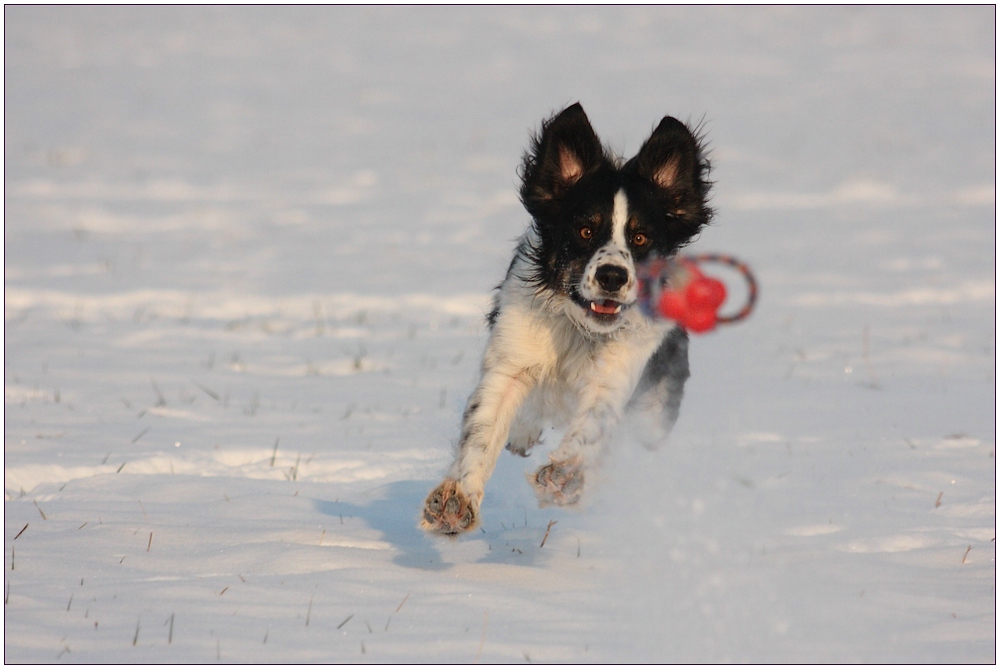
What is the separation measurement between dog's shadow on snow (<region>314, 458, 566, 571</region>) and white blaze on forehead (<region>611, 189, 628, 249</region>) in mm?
1273

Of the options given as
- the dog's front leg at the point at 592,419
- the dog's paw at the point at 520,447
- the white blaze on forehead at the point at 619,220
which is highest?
the white blaze on forehead at the point at 619,220

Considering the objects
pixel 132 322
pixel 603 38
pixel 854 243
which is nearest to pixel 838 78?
pixel 603 38

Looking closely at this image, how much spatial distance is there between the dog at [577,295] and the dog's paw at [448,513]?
8 centimetres

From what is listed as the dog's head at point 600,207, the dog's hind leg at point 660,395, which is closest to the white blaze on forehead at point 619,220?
the dog's head at point 600,207

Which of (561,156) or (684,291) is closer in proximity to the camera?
(684,291)

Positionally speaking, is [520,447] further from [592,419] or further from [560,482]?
[560,482]

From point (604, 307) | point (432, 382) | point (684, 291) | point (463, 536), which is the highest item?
point (684, 291)

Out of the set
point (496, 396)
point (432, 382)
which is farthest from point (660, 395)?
point (432, 382)

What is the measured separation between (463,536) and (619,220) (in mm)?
1417

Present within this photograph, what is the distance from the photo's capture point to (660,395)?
550cm

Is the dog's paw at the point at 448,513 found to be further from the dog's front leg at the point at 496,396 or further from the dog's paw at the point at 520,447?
the dog's paw at the point at 520,447

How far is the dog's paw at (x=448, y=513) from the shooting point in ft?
13.5

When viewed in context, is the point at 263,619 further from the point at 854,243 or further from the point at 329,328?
the point at 854,243

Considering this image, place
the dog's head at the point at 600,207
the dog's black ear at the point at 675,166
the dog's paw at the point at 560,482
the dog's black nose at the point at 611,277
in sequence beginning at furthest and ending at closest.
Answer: the dog's black ear at the point at 675,166, the dog's head at the point at 600,207, the dog's black nose at the point at 611,277, the dog's paw at the point at 560,482
